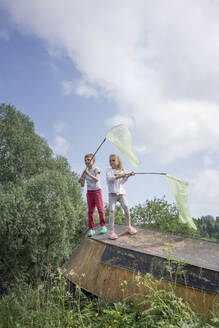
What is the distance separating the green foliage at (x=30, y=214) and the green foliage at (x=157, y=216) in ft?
10.5

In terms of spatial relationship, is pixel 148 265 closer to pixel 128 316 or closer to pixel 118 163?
pixel 128 316

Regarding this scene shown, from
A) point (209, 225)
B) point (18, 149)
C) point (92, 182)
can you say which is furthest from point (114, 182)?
point (209, 225)

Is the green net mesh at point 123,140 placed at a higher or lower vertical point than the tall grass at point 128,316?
higher

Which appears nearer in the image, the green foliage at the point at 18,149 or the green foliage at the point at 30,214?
the green foliage at the point at 30,214

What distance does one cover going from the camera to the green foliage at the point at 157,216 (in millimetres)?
18156

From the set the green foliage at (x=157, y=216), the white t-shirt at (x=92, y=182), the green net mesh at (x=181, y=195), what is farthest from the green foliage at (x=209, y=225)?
the green net mesh at (x=181, y=195)

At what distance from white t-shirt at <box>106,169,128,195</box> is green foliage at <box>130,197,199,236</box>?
37.6 feet

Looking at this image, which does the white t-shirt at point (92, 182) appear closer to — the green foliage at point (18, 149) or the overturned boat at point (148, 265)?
the overturned boat at point (148, 265)

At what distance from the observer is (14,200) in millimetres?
14914

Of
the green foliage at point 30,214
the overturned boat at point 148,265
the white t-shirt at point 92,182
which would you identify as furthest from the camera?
the green foliage at point 30,214

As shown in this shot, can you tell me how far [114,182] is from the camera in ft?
23.1

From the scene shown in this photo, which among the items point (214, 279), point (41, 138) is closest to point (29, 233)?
point (41, 138)

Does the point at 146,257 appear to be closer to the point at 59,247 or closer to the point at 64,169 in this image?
the point at 59,247

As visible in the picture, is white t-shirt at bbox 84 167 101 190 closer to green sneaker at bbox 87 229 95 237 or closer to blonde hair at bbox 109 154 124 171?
blonde hair at bbox 109 154 124 171
